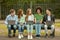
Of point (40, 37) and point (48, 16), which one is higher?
point (48, 16)

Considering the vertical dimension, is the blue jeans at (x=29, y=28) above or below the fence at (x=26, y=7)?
below

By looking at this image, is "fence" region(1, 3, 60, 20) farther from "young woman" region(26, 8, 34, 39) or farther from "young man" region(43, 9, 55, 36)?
"young woman" region(26, 8, 34, 39)

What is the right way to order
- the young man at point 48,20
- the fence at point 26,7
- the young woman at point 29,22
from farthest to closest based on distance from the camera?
the fence at point 26,7 → the young man at point 48,20 → the young woman at point 29,22

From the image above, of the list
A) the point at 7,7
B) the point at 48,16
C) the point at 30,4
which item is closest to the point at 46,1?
the point at 30,4

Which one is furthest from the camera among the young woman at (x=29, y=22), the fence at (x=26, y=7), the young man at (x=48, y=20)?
the fence at (x=26, y=7)

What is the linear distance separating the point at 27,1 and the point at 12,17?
33.6ft

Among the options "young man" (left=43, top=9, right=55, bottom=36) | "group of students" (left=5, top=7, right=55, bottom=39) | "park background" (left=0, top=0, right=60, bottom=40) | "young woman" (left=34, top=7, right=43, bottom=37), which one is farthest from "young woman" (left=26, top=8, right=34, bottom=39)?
"park background" (left=0, top=0, right=60, bottom=40)

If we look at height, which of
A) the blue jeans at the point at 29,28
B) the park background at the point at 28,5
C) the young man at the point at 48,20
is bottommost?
the blue jeans at the point at 29,28

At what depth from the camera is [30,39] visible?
1166 centimetres

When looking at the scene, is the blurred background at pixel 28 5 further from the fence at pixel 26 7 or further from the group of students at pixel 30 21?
the group of students at pixel 30 21

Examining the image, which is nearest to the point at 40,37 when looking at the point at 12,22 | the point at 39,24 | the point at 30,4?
the point at 39,24

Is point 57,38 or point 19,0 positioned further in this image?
point 19,0

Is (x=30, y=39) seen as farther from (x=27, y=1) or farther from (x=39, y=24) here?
(x=27, y=1)

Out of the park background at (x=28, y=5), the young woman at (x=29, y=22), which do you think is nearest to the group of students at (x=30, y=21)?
the young woman at (x=29, y=22)
